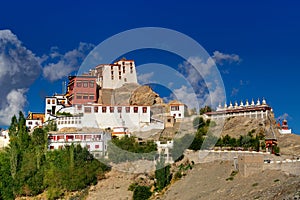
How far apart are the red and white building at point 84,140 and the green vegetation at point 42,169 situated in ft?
3.77

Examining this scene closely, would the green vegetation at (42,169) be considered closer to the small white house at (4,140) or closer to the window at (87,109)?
the small white house at (4,140)

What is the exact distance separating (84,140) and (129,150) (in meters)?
6.96

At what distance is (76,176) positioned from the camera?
63500mm

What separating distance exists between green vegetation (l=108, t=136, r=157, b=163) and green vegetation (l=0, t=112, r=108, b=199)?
219cm

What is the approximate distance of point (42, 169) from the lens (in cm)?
6625

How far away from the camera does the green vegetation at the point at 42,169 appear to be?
63.5 meters

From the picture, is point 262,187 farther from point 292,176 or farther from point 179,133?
point 179,133

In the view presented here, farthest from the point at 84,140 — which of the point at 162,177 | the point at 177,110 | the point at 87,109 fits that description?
the point at 177,110

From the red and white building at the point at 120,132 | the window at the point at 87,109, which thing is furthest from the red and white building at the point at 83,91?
the red and white building at the point at 120,132

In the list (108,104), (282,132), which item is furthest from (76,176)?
(282,132)

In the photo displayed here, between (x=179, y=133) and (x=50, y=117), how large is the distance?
18.3 meters

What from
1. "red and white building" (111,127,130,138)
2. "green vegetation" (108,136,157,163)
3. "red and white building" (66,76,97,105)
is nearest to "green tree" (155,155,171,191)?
"green vegetation" (108,136,157,163)

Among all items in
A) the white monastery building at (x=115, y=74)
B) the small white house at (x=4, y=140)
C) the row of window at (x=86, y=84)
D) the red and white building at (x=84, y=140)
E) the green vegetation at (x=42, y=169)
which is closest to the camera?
the green vegetation at (x=42, y=169)

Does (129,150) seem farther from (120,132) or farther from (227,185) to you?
(227,185)
